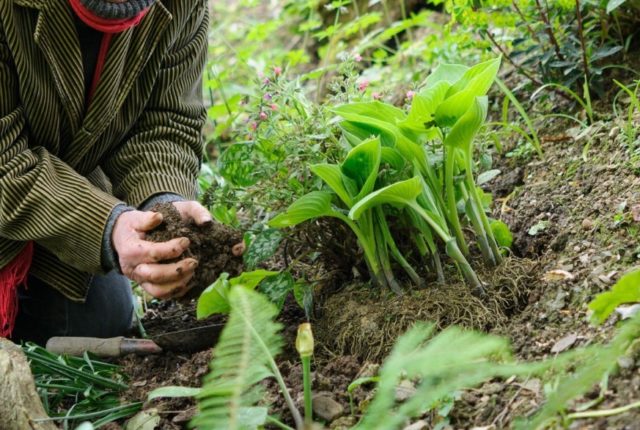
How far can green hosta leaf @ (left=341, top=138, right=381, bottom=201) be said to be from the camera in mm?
1670

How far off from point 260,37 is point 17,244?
169 cm

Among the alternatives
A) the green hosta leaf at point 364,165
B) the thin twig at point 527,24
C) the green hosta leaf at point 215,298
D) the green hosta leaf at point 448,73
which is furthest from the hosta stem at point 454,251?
the thin twig at point 527,24

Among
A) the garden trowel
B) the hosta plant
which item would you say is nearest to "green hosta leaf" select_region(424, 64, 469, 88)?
the hosta plant

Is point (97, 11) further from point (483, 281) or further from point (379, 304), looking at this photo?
point (483, 281)

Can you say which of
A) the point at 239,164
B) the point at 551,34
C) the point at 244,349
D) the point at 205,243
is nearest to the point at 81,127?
the point at 239,164

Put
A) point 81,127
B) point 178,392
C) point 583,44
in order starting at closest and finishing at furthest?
point 178,392 → point 81,127 → point 583,44

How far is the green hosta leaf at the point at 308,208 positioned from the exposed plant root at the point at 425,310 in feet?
0.81

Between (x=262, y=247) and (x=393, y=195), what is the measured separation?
0.41 m

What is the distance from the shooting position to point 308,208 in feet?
5.79

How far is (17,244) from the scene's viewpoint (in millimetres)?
2195

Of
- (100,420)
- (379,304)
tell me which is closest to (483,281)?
(379,304)

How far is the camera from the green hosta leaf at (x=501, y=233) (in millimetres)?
1960

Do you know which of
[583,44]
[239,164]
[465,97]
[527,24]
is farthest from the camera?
[527,24]

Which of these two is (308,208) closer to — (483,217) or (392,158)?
(392,158)
